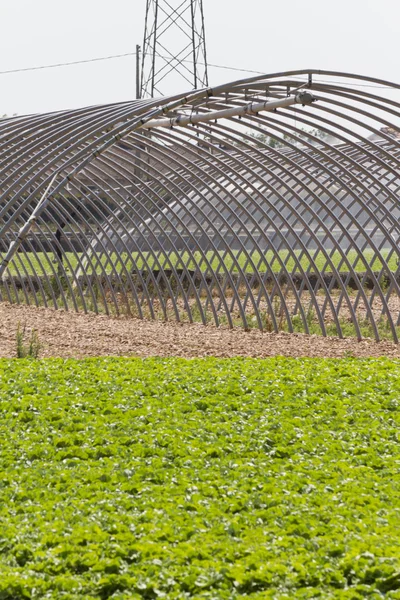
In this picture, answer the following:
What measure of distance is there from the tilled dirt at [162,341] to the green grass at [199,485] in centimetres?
286

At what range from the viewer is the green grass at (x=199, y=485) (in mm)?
5785

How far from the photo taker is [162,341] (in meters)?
15.5

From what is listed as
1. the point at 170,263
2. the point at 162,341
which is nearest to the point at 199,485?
the point at 162,341

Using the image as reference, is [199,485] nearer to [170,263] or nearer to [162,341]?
[162,341]

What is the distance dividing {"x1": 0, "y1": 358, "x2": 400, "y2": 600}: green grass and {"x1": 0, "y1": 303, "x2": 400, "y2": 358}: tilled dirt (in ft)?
9.37

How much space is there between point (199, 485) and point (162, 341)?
8213mm

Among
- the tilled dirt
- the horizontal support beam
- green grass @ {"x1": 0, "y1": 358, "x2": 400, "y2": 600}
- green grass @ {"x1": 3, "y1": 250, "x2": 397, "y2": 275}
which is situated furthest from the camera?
green grass @ {"x1": 3, "y1": 250, "x2": 397, "y2": 275}

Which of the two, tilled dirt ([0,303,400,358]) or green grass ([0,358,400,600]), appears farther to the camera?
tilled dirt ([0,303,400,358])

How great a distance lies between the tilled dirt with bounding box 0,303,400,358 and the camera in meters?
14.5

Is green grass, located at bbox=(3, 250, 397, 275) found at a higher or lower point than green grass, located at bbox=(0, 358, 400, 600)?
Result: higher

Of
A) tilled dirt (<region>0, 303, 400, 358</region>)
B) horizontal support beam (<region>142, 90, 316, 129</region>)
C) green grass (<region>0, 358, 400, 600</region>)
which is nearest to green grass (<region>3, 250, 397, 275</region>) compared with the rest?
tilled dirt (<region>0, 303, 400, 358</region>)

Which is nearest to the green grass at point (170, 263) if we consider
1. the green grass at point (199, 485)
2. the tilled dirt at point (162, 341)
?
the tilled dirt at point (162, 341)

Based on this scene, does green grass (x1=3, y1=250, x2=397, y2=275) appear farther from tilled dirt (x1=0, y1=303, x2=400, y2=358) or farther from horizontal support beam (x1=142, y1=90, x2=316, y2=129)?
horizontal support beam (x1=142, y1=90, x2=316, y2=129)

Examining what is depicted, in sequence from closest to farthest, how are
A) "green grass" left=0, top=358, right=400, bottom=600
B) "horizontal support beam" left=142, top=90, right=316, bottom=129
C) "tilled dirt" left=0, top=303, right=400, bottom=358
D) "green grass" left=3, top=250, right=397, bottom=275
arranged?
"green grass" left=0, top=358, right=400, bottom=600 → "horizontal support beam" left=142, top=90, right=316, bottom=129 → "tilled dirt" left=0, top=303, right=400, bottom=358 → "green grass" left=3, top=250, right=397, bottom=275
